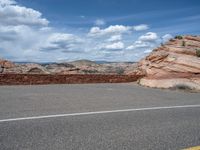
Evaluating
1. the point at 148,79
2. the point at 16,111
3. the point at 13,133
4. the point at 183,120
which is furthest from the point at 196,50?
the point at 13,133

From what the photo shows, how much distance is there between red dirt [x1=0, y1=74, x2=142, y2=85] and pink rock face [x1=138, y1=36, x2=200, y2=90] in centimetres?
163

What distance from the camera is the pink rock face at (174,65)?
782 inches

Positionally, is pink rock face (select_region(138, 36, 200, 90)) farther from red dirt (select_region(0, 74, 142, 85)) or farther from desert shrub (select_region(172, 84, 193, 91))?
red dirt (select_region(0, 74, 142, 85))

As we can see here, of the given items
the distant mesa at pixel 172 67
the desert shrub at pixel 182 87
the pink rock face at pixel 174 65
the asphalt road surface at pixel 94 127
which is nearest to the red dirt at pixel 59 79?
the distant mesa at pixel 172 67

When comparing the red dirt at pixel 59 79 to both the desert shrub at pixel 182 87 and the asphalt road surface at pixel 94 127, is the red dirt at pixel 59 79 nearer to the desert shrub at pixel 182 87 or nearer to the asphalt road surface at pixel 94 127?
the desert shrub at pixel 182 87

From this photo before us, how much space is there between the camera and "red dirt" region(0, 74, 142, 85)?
17.8 m

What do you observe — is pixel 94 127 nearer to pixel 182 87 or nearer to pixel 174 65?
pixel 182 87

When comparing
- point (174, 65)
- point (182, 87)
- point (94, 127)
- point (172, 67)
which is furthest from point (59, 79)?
point (94, 127)

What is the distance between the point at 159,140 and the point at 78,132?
67.9 inches

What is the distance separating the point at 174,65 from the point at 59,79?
8893mm

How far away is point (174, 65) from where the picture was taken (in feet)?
74.9

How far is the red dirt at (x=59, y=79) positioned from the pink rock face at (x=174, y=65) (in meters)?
1.63

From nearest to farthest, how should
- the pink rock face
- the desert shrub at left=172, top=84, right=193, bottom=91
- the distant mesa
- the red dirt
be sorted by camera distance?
1. the red dirt
2. the desert shrub at left=172, top=84, right=193, bottom=91
3. the distant mesa
4. the pink rock face

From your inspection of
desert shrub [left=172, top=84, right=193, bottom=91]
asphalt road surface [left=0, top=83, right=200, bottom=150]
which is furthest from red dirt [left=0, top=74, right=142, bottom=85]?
asphalt road surface [left=0, top=83, right=200, bottom=150]
